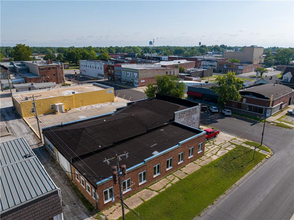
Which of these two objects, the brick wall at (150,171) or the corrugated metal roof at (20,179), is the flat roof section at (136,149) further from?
the corrugated metal roof at (20,179)

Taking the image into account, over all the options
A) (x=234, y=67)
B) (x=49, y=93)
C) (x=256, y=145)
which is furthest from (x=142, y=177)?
(x=234, y=67)

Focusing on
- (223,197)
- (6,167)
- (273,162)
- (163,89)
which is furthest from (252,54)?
(6,167)

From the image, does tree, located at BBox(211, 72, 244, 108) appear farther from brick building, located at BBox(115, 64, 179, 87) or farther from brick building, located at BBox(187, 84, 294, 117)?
brick building, located at BBox(115, 64, 179, 87)

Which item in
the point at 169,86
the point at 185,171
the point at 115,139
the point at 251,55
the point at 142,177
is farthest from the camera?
the point at 251,55

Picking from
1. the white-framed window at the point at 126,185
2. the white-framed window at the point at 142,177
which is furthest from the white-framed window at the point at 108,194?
the white-framed window at the point at 142,177

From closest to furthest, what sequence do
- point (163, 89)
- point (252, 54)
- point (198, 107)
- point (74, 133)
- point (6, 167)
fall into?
point (6, 167), point (74, 133), point (198, 107), point (163, 89), point (252, 54)

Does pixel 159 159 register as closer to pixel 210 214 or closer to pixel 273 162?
pixel 210 214

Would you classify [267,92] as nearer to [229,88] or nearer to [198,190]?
[229,88]
